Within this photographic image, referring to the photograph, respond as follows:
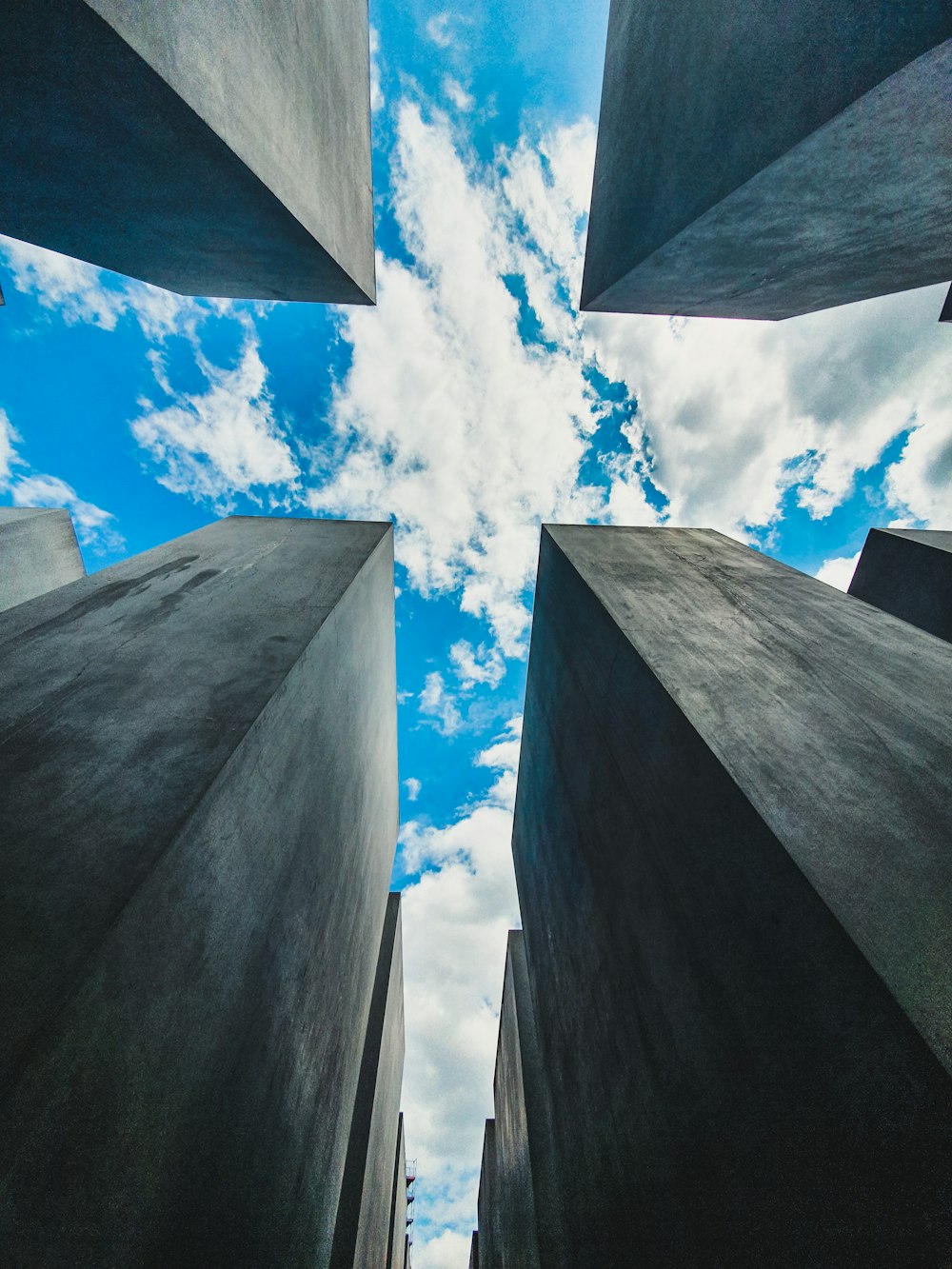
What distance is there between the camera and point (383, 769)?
984 centimetres

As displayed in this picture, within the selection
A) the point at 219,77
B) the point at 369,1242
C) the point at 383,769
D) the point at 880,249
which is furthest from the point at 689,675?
the point at 369,1242

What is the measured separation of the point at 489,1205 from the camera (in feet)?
36.3

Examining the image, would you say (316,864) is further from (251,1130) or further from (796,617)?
(796,617)

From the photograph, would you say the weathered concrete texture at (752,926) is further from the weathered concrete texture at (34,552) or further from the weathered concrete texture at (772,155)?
the weathered concrete texture at (34,552)

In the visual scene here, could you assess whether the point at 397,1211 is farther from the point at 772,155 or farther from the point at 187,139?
the point at 772,155

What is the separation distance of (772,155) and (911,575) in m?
8.90

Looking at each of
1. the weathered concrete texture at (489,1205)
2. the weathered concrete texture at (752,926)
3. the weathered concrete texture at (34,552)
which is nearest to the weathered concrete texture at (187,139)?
the weathered concrete texture at (752,926)

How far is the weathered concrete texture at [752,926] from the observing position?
2070mm

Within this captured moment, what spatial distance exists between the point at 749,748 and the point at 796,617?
2.39 meters

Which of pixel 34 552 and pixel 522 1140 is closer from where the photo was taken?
pixel 522 1140

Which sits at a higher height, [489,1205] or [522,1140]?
[522,1140]

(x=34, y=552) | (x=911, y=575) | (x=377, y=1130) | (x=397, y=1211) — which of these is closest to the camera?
(x=377, y=1130)

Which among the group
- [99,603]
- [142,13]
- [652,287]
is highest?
[652,287]

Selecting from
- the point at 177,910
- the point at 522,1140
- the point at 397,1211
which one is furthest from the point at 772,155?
the point at 397,1211
